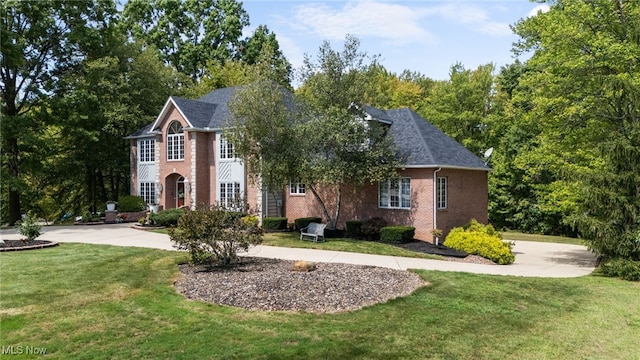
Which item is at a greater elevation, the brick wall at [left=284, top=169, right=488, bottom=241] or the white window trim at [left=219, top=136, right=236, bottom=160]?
the white window trim at [left=219, top=136, right=236, bottom=160]

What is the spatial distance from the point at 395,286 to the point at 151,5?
5438 cm

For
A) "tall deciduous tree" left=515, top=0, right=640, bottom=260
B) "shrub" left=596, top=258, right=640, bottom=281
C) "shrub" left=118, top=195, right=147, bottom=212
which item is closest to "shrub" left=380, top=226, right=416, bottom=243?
"tall deciduous tree" left=515, top=0, right=640, bottom=260

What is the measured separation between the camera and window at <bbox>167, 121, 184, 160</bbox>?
1161 inches

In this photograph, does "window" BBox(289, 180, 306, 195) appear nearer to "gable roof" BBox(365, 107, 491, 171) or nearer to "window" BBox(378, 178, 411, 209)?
"window" BBox(378, 178, 411, 209)

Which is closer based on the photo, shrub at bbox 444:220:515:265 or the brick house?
shrub at bbox 444:220:515:265

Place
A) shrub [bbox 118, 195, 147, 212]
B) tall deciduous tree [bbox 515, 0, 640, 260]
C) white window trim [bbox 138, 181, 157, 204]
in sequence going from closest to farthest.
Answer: tall deciduous tree [bbox 515, 0, 640, 260] → shrub [bbox 118, 195, 147, 212] → white window trim [bbox 138, 181, 157, 204]

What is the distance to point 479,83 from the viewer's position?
37344mm

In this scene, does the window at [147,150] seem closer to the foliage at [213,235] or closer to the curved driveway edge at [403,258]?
the curved driveway edge at [403,258]

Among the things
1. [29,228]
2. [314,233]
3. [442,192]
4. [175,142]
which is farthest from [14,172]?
[442,192]

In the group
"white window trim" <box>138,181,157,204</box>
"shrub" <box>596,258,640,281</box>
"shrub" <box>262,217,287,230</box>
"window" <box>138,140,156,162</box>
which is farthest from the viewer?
"window" <box>138,140,156,162</box>

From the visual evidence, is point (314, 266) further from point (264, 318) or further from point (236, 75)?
point (236, 75)

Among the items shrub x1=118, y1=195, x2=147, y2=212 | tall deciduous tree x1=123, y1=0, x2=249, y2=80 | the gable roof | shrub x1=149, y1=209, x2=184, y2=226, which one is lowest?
shrub x1=149, y1=209, x2=184, y2=226

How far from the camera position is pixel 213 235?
41.2 feet

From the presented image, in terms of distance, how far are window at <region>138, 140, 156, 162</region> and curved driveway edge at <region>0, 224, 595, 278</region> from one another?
864 cm
